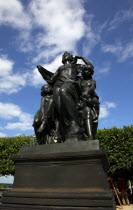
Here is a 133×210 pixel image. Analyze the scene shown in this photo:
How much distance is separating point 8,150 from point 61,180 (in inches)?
604

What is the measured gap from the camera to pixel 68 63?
587 cm

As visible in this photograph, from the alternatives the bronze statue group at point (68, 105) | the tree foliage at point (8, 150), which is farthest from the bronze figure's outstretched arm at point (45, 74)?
the tree foliage at point (8, 150)

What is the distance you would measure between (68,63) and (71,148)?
2.58m

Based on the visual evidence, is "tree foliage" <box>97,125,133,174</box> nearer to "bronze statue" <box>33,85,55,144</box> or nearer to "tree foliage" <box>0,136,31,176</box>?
"tree foliage" <box>0,136,31,176</box>

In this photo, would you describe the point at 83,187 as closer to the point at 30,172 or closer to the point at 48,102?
the point at 30,172

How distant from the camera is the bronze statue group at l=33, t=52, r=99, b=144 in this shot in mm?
4914

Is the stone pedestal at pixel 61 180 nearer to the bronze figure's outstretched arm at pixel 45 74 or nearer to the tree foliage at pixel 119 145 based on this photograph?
the bronze figure's outstretched arm at pixel 45 74

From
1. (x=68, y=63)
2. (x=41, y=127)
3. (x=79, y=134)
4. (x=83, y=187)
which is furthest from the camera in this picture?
(x=68, y=63)

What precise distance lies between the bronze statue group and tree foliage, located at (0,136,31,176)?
13.2 metres

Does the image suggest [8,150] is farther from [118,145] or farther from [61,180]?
[61,180]

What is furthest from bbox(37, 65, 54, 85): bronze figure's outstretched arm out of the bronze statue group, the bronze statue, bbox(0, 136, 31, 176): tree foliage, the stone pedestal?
bbox(0, 136, 31, 176): tree foliage

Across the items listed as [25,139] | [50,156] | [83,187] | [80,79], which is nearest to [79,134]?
[50,156]

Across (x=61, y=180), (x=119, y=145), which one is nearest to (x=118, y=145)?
(x=119, y=145)

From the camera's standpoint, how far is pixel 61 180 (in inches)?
161
